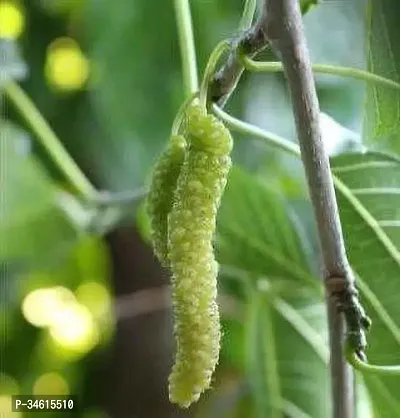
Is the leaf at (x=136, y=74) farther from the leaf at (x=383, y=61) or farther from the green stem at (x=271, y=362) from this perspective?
the leaf at (x=383, y=61)

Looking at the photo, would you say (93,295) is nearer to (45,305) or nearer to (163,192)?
(45,305)

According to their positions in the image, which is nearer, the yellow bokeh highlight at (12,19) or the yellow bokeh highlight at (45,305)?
the yellow bokeh highlight at (12,19)

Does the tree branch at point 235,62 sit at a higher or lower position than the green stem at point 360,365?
higher

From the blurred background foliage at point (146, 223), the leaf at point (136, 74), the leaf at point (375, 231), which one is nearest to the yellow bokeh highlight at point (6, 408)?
the blurred background foliage at point (146, 223)

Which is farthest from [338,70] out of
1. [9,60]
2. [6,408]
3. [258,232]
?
[6,408]

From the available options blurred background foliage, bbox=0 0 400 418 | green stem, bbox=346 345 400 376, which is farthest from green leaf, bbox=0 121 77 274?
green stem, bbox=346 345 400 376

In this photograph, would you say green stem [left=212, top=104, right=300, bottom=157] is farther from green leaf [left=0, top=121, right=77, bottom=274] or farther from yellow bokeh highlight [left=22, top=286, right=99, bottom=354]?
yellow bokeh highlight [left=22, top=286, right=99, bottom=354]
